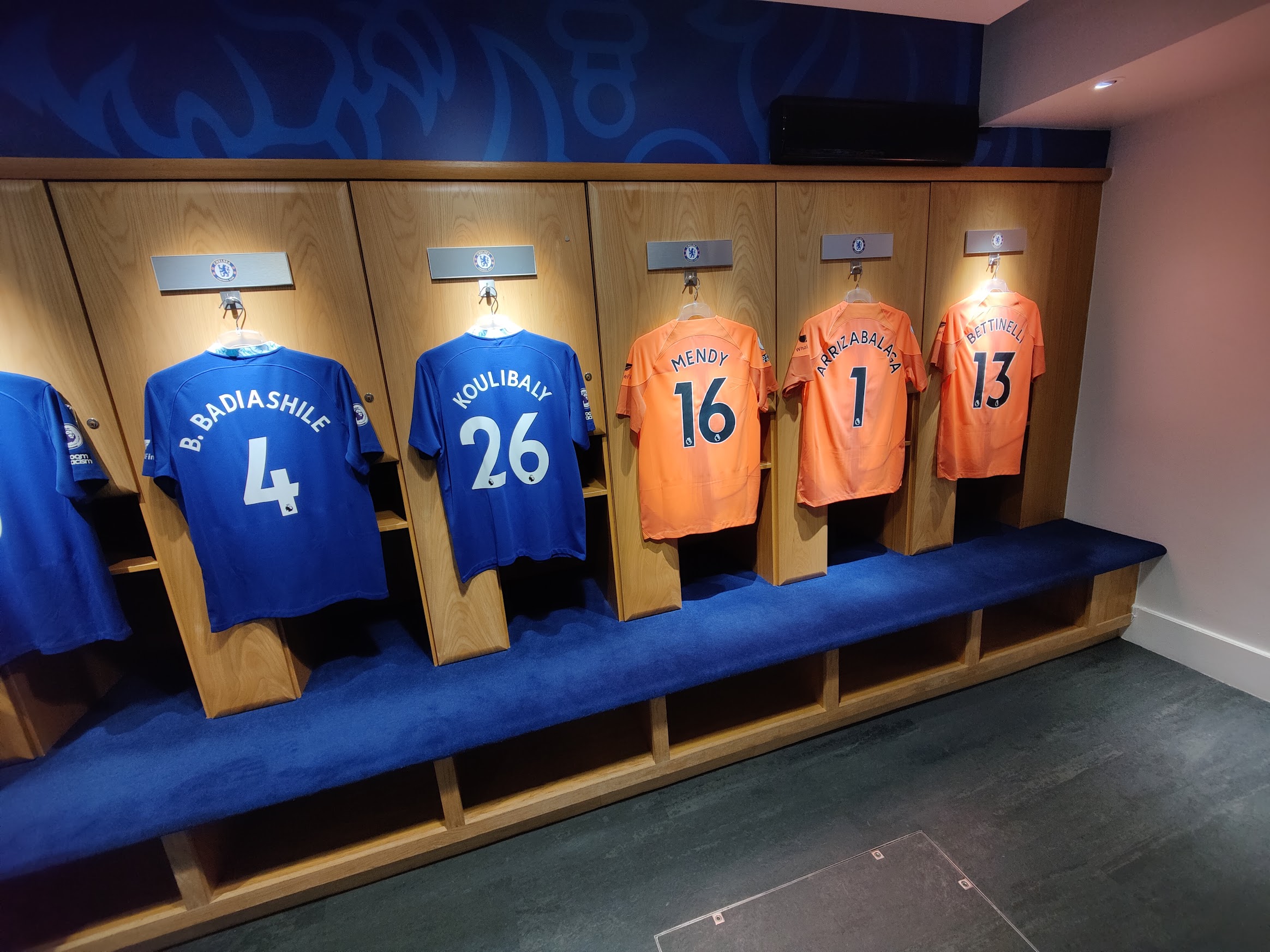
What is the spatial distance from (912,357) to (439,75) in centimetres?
215

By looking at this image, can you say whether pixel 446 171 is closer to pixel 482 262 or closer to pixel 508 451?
pixel 482 262

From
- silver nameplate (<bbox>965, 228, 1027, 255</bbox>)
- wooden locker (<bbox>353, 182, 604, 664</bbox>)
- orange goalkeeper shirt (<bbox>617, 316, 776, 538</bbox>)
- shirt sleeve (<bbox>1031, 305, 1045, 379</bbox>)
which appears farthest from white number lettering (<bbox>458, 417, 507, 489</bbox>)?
shirt sleeve (<bbox>1031, 305, 1045, 379</bbox>)

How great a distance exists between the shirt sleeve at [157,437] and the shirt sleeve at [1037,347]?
353cm

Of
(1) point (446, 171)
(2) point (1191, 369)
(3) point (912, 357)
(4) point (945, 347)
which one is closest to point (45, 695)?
(1) point (446, 171)

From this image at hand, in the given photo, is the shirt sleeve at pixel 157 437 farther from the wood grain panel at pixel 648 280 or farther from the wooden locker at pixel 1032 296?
the wooden locker at pixel 1032 296

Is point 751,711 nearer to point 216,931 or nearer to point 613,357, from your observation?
point 613,357

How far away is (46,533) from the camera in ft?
5.44

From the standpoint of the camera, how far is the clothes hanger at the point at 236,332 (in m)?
1.71

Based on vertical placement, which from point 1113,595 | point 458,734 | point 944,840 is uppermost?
point 458,734

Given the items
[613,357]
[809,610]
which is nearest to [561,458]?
[613,357]

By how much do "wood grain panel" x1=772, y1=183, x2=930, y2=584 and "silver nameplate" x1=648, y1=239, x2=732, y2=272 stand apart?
0.25 m

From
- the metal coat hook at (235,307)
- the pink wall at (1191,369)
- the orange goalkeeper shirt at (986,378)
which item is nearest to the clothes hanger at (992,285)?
the orange goalkeeper shirt at (986,378)

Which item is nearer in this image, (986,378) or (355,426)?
(355,426)

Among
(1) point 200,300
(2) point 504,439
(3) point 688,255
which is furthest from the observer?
(3) point 688,255
